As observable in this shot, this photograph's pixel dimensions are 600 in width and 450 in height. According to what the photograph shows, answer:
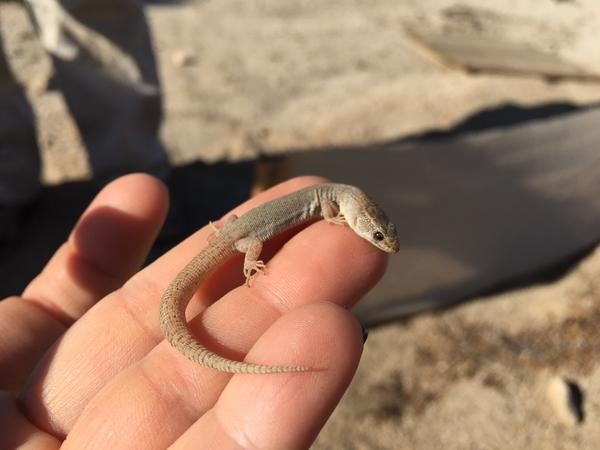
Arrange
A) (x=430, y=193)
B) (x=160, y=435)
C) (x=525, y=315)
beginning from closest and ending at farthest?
(x=160, y=435) < (x=430, y=193) < (x=525, y=315)

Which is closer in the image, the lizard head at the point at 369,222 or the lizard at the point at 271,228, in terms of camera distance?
the lizard at the point at 271,228

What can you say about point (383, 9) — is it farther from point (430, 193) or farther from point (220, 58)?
point (430, 193)

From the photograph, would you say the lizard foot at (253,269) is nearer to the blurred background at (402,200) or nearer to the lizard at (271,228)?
the lizard at (271,228)

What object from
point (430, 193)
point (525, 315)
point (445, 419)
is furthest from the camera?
point (525, 315)

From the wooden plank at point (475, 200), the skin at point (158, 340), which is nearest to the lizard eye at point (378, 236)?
the skin at point (158, 340)

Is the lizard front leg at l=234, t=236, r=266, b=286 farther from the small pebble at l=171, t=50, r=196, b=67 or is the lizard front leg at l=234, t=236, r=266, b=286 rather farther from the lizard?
the small pebble at l=171, t=50, r=196, b=67

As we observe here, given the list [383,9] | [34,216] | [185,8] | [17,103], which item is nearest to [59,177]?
[34,216]
